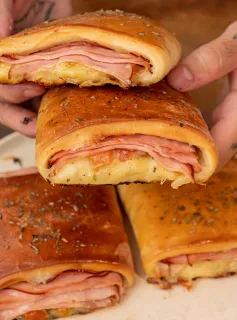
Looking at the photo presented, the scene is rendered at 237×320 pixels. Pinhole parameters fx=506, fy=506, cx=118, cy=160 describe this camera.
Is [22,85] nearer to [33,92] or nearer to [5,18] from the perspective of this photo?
[33,92]

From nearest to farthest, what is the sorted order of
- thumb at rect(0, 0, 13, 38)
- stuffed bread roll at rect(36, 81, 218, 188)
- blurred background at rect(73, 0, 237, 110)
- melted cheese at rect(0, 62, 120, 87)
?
stuffed bread roll at rect(36, 81, 218, 188)
melted cheese at rect(0, 62, 120, 87)
thumb at rect(0, 0, 13, 38)
blurred background at rect(73, 0, 237, 110)

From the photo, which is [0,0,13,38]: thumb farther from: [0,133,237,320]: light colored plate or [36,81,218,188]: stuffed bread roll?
[0,133,237,320]: light colored plate

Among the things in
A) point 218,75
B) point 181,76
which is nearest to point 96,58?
point 181,76

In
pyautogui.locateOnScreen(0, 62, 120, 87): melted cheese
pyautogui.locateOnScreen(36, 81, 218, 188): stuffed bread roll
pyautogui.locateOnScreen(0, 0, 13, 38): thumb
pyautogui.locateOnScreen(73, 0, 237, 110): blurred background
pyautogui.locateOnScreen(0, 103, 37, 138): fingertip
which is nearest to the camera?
pyautogui.locateOnScreen(36, 81, 218, 188): stuffed bread roll

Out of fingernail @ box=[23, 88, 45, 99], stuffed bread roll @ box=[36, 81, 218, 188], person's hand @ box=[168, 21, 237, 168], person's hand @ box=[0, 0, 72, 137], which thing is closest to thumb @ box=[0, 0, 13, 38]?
person's hand @ box=[0, 0, 72, 137]

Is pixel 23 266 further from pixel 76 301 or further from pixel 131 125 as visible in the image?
pixel 131 125

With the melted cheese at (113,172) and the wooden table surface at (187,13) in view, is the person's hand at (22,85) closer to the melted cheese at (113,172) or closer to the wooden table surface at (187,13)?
the melted cheese at (113,172)

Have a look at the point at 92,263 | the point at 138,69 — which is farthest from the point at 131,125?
the point at 92,263
